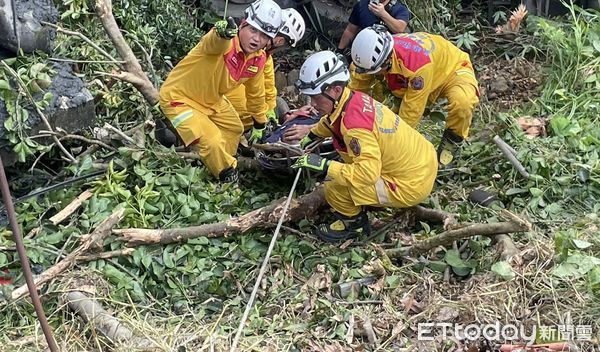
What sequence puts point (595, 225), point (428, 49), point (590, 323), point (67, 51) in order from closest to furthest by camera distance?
point (590, 323), point (595, 225), point (428, 49), point (67, 51)

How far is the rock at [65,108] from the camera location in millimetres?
4796

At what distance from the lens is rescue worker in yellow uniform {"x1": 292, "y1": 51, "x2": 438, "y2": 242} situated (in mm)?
4332

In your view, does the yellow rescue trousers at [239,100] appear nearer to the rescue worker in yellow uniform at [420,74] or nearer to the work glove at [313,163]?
the rescue worker in yellow uniform at [420,74]

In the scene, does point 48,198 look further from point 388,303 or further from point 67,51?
point 388,303

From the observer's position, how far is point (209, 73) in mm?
5203

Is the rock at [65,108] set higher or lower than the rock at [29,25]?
lower

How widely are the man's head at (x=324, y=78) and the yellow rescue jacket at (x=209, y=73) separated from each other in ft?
3.06

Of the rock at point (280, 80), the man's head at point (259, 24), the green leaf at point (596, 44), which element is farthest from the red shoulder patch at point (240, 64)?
the green leaf at point (596, 44)

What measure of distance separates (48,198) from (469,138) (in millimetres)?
3557

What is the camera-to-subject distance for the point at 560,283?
377 cm

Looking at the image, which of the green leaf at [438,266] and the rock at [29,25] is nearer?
the green leaf at [438,266]

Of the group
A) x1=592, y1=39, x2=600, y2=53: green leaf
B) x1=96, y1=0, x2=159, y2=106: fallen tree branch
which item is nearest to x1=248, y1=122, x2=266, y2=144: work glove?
x1=96, y1=0, x2=159, y2=106: fallen tree branch

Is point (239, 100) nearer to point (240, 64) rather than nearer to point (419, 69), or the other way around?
point (240, 64)

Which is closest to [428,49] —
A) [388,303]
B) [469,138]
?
[469,138]
